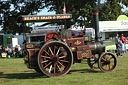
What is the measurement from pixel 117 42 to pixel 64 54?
975cm

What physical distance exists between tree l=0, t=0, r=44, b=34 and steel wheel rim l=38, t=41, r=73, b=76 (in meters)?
21.2

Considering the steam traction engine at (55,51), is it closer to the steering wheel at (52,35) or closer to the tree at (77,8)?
the steering wheel at (52,35)

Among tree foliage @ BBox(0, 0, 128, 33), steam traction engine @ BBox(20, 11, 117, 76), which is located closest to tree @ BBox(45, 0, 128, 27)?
tree foliage @ BBox(0, 0, 128, 33)

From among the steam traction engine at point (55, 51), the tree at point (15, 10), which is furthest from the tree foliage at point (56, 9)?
the steam traction engine at point (55, 51)

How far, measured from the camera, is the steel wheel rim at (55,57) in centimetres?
781

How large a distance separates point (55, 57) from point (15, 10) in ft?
75.5

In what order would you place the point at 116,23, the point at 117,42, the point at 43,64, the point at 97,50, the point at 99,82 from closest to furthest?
the point at 99,82
the point at 43,64
the point at 97,50
the point at 117,42
the point at 116,23

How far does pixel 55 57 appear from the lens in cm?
786

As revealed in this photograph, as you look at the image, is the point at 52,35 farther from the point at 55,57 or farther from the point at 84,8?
the point at 84,8

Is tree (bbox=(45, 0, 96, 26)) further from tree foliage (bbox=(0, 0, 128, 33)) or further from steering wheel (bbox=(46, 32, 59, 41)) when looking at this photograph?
steering wheel (bbox=(46, 32, 59, 41))

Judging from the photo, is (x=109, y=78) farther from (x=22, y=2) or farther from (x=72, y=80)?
(x=22, y=2)

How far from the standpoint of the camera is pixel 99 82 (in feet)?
22.4

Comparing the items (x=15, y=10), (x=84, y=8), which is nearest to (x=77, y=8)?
(x=84, y=8)

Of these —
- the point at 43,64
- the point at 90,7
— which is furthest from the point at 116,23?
the point at 43,64
